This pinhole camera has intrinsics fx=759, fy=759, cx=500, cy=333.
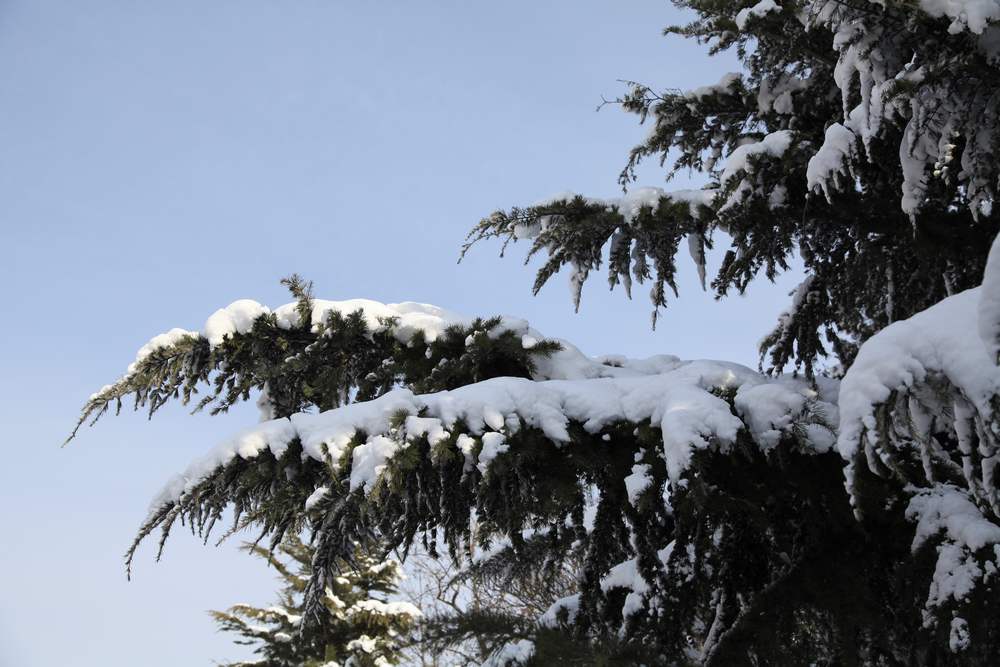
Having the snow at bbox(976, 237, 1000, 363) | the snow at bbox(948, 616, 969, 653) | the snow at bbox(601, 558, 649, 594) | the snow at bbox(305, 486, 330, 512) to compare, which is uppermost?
the snow at bbox(976, 237, 1000, 363)

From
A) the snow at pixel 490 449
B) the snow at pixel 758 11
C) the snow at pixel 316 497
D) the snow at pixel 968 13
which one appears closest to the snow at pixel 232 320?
the snow at pixel 316 497

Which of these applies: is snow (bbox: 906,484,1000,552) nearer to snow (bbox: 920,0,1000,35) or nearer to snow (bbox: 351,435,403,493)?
snow (bbox: 920,0,1000,35)

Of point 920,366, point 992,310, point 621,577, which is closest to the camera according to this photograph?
point 992,310

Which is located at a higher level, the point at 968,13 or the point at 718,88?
the point at 718,88

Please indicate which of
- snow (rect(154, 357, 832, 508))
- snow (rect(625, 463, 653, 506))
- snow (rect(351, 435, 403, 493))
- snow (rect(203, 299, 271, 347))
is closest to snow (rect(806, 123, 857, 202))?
snow (rect(154, 357, 832, 508))

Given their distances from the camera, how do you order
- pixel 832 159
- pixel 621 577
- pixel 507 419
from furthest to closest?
pixel 621 577 < pixel 832 159 < pixel 507 419

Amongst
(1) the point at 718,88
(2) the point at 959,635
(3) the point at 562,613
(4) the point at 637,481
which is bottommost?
(2) the point at 959,635

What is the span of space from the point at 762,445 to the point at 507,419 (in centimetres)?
94

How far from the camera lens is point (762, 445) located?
2781mm

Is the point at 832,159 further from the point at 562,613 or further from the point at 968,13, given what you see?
the point at 562,613

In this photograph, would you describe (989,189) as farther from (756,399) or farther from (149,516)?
(149,516)

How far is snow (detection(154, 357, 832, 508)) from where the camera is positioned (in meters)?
2.67

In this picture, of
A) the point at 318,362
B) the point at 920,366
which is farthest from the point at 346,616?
the point at 920,366

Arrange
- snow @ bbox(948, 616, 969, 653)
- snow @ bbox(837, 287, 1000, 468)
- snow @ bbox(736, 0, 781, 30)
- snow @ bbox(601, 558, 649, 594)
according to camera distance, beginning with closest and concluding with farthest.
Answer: snow @ bbox(837, 287, 1000, 468) → snow @ bbox(948, 616, 969, 653) → snow @ bbox(736, 0, 781, 30) → snow @ bbox(601, 558, 649, 594)
